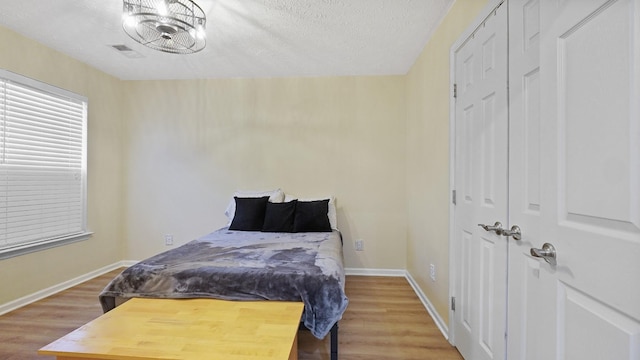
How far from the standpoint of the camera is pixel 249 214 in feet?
10.0

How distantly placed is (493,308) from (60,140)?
411 centimetres

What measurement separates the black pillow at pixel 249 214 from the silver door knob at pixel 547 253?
251cm

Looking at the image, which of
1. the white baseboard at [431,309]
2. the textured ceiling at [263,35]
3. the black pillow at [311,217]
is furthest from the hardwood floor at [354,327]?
the textured ceiling at [263,35]

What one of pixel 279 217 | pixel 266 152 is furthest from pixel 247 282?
pixel 266 152

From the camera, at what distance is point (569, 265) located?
2.91 feet

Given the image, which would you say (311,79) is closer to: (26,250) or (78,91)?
(78,91)

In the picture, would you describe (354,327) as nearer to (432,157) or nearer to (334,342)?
(334,342)

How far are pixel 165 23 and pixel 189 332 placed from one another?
5.93ft

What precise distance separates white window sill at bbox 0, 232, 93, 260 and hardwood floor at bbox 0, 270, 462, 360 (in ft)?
1.61

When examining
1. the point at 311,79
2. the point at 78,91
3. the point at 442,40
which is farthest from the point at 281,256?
the point at 78,91

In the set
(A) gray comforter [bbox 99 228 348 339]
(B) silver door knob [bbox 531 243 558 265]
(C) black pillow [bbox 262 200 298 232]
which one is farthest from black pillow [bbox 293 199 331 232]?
(B) silver door knob [bbox 531 243 558 265]

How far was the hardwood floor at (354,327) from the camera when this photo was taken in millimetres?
1882

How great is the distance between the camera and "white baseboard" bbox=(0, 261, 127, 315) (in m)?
2.44

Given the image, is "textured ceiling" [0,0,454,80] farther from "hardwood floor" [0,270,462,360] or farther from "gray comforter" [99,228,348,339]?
"hardwood floor" [0,270,462,360]
